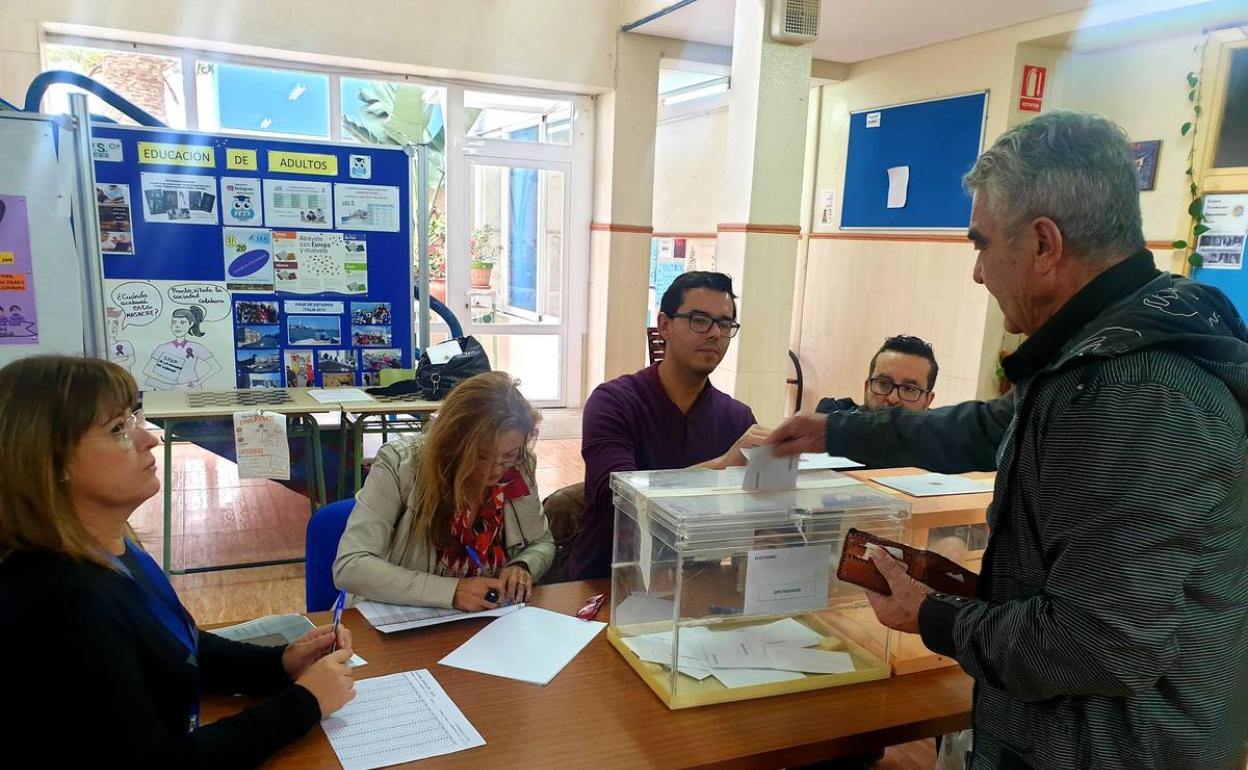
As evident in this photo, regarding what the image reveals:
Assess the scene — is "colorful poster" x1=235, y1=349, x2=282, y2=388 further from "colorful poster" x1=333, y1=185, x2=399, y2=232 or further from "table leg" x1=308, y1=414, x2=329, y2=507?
"colorful poster" x1=333, y1=185, x2=399, y2=232

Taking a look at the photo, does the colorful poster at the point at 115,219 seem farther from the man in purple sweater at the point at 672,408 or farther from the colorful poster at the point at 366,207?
the man in purple sweater at the point at 672,408

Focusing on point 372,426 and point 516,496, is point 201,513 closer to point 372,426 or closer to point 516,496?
point 372,426

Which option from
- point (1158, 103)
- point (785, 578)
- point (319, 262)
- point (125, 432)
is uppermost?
point (1158, 103)

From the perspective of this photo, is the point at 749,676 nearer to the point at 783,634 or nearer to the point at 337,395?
the point at 783,634

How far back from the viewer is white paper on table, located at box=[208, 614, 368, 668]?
1456 millimetres

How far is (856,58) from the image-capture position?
6.11 metres

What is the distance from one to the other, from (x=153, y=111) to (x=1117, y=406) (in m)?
5.97

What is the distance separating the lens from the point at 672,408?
2.30 m

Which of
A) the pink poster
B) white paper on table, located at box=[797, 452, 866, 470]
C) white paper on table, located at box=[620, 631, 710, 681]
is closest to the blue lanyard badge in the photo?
white paper on table, located at box=[620, 631, 710, 681]

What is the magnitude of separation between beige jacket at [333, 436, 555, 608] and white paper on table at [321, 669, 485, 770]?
0.29 meters

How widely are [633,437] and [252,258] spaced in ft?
8.01

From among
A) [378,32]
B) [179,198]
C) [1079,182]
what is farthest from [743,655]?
[378,32]

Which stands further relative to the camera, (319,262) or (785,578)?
(319,262)

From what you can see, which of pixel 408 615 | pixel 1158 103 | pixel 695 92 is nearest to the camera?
pixel 408 615
